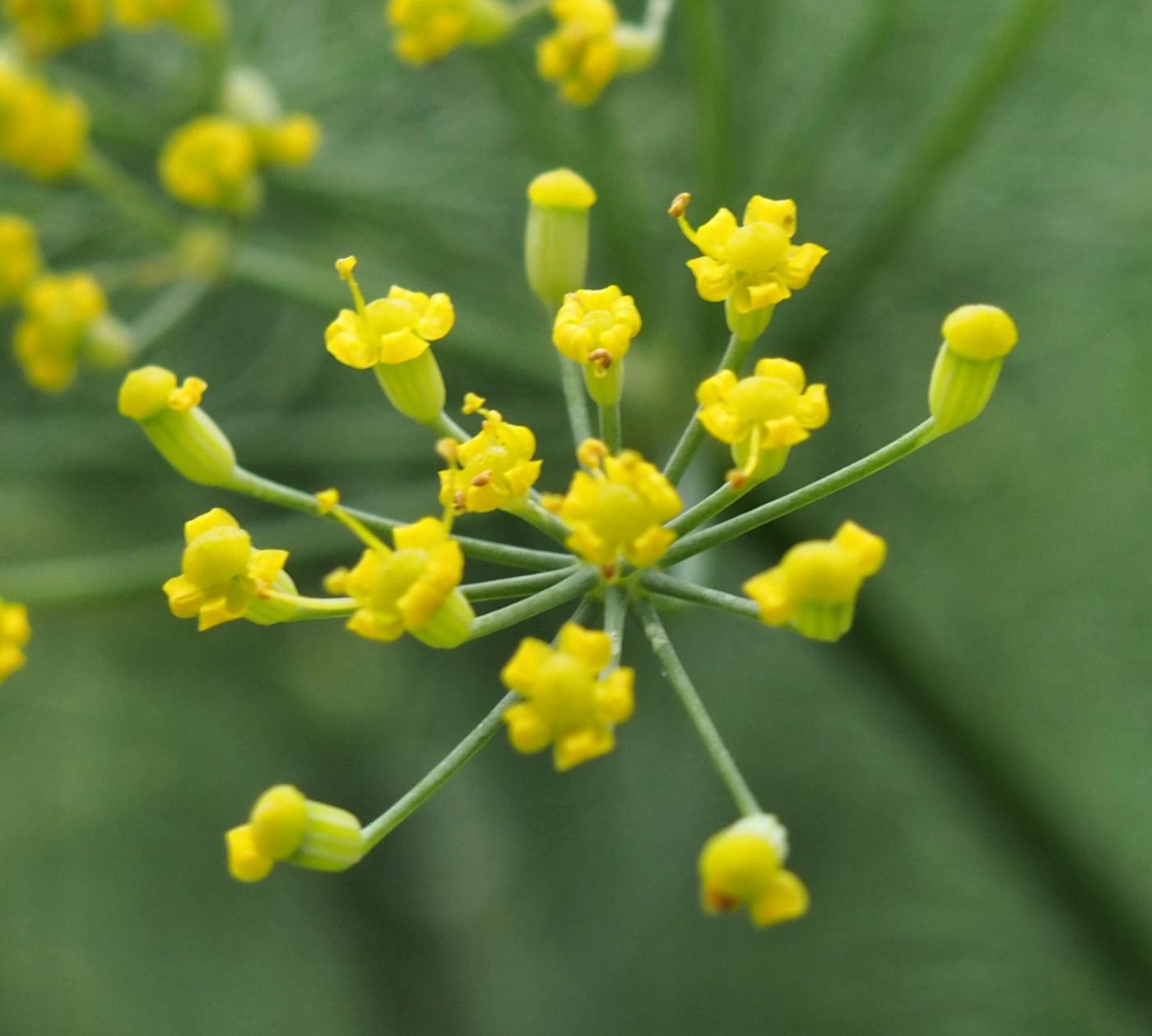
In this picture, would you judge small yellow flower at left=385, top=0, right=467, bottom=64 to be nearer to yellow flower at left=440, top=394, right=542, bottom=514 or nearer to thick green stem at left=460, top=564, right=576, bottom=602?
yellow flower at left=440, top=394, right=542, bottom=514

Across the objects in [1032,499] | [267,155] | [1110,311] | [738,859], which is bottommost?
[738,859]

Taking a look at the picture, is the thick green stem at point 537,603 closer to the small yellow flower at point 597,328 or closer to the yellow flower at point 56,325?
the small yellow flower at point 597,328

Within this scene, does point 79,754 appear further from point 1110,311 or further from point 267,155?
point 1110,311

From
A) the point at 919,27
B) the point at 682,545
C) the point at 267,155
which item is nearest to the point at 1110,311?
the point at 919,27

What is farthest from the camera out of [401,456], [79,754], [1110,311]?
[79,754]

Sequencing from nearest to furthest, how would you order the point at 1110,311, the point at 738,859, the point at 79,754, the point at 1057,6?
the point at 738,859 < the point at 1057,6 < the point at 1110,311 < the point at 79,754
